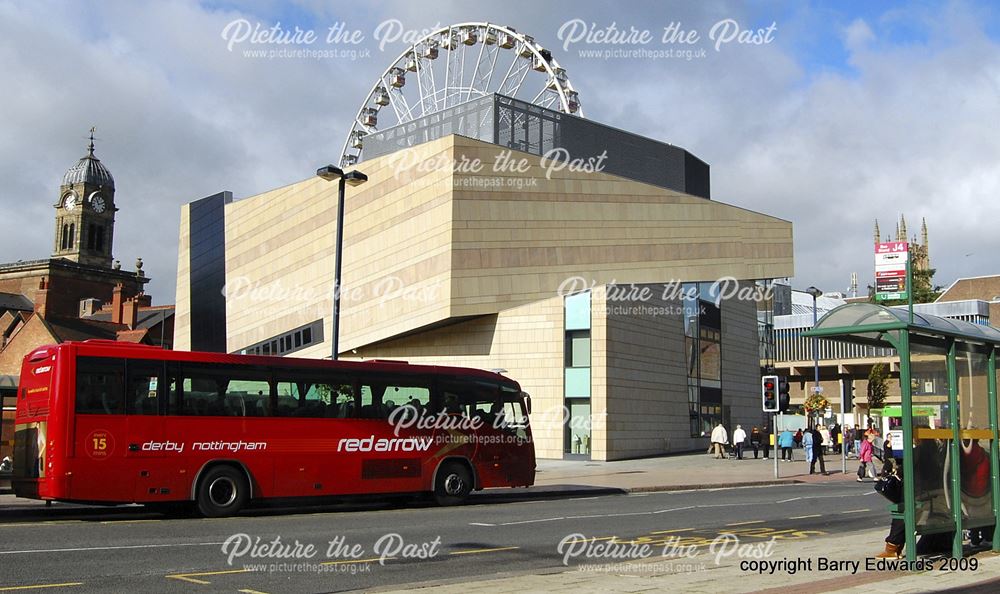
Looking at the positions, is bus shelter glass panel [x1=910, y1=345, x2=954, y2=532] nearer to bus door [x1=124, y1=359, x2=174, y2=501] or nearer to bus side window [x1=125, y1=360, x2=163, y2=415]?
bus door [x1=124, y1=359, x2=174, y2=501]

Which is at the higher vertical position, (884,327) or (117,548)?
(884,327)

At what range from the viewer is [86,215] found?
141 meters

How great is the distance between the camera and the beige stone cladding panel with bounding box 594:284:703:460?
40094mm

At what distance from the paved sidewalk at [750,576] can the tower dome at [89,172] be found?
148 meters

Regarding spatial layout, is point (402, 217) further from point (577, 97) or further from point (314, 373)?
point (314, 373)

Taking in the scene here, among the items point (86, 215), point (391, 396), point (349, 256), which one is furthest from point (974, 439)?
point (86, 215)

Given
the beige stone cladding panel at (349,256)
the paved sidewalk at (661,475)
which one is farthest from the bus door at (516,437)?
the beige stone cladding panel at (349,256)

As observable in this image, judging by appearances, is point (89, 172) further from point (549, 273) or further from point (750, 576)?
point (750, 576)

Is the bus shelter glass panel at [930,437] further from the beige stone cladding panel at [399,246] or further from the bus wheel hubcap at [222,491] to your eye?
the beige stone cladding panel at [399,246]

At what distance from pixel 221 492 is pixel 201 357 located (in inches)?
104

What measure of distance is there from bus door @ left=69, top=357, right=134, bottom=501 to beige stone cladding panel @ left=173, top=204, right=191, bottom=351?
157ft

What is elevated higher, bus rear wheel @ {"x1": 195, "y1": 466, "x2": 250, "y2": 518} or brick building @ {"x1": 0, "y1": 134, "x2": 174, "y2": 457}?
brick building @ {"x1": 0, "y1": 134, "x2": 174, "y2": 457}

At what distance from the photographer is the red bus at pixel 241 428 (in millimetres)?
16781

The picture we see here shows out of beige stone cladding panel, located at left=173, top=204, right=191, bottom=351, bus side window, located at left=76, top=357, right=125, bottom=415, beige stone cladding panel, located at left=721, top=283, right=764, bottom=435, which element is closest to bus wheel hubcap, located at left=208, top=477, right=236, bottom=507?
bus side window, located at left=76, top=357, right=125, bottom=415
